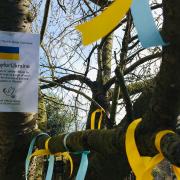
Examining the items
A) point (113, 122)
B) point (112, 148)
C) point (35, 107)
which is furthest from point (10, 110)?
point (112, 148)

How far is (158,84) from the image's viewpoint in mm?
1079

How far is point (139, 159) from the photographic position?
1.03 meters

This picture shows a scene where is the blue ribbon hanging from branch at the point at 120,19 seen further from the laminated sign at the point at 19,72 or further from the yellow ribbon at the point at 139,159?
the laminated sign at the point at 19,72

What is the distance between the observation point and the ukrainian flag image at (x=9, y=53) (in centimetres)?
184

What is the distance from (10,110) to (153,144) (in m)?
0.99

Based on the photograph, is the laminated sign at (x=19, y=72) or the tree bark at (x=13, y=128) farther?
the tree bark at (x=13, y=128)

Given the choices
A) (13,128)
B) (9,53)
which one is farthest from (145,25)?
(13,128)

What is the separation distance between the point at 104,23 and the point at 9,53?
0.92 m

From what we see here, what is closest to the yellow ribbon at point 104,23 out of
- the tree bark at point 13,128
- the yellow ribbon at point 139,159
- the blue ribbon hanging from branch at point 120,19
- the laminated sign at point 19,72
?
the blue ribbon hanging from branch at point 120,19

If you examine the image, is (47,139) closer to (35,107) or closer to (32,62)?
(35,107)

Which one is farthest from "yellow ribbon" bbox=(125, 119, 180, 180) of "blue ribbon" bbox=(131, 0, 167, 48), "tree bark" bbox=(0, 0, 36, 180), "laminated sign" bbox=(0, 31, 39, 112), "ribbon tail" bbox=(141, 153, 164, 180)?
"tree bark" bbox=(0, 0, 36, 180)

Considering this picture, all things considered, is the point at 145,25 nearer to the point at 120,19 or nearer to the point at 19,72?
the point at 120,19

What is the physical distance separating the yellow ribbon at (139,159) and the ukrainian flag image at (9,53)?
0.87 meters

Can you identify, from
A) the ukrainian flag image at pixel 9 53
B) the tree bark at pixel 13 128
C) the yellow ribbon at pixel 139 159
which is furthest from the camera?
the tree bark at pixel 13 128
